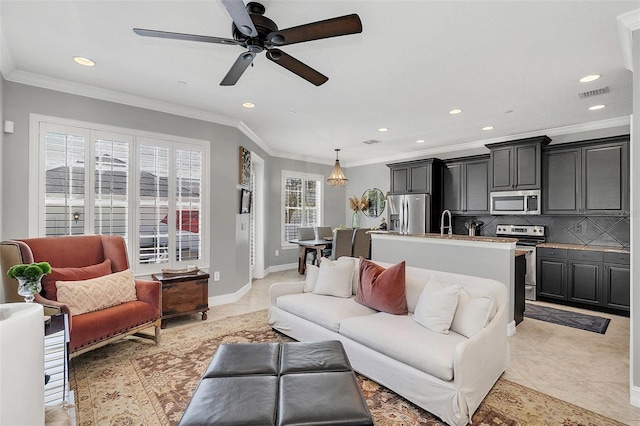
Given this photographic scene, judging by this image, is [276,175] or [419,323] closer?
[419,323]

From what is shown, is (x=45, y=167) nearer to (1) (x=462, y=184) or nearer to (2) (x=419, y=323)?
(2) (x=419, y=323)

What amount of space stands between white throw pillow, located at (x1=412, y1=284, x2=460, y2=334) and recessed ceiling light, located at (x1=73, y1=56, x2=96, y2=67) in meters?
3.66

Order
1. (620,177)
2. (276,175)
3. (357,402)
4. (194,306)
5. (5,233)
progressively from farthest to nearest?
(276,175), (620,177), (194,306), (5,233), (357,402)

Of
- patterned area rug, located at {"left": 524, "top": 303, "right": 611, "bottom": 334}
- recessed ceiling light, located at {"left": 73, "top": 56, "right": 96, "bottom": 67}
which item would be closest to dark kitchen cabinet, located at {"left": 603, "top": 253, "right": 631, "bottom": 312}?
patterned area rug, located at {"left": 524, "top": 303, "right": 611, "bottom": 334}

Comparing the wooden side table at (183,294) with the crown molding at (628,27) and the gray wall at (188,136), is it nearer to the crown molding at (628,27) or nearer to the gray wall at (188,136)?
the gray wall at (188,136)

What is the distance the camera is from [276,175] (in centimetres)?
681

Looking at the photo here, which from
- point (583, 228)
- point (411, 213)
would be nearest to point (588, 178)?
point (583, 228)

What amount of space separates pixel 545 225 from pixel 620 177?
1.18 meters

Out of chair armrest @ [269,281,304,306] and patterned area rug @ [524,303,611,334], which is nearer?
chair armrest @ [269,281,304,306]

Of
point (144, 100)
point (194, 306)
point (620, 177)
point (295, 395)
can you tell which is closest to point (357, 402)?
point (295, 395)

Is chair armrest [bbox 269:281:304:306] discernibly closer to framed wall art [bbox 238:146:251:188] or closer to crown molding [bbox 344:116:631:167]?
framed wall art [bbox 238:146:251:188]

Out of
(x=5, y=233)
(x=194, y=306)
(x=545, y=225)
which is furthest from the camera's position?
(x=545, y=225)

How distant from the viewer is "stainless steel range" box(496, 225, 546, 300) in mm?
4598

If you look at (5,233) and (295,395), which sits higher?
(5,233)
